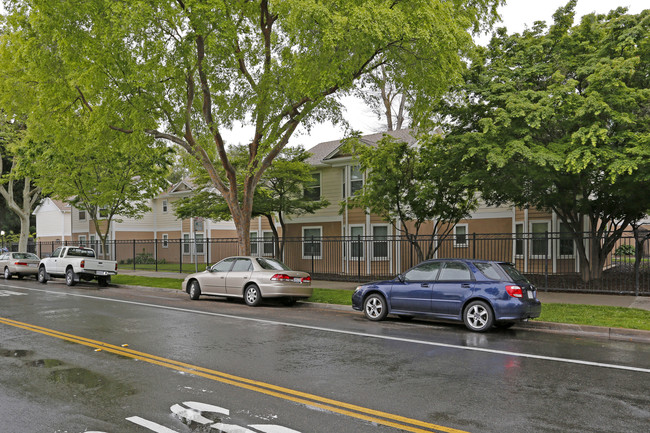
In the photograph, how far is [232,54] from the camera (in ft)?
58.9

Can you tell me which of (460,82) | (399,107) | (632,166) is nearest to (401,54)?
(460,82)

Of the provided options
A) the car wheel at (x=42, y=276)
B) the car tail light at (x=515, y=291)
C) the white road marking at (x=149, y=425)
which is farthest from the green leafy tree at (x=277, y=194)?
the white road marking at (x=149, y=425)

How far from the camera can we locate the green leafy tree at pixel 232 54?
14.4 metres

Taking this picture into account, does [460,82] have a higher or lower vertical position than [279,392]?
higher

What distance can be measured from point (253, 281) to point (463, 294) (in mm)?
6540

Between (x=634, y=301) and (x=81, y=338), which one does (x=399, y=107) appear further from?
(x=81, y=338)

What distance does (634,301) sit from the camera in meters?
13.9

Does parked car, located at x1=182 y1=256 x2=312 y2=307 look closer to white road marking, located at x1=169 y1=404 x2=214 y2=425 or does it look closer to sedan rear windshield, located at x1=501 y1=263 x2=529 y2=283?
sedan rear windshield, located at x1=501 y1=263 x2=529 y2=283

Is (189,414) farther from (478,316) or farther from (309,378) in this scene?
(478,316)

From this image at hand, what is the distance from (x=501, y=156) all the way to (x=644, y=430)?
948 centimetres

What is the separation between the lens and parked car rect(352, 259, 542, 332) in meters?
10.1

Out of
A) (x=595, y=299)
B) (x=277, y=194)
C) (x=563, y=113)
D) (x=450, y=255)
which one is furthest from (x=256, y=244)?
(x=563, y=113)

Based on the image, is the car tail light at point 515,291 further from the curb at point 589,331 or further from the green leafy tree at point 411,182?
the green leafy tree at point 411,182

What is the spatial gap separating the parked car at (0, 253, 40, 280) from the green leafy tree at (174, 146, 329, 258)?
776cm
